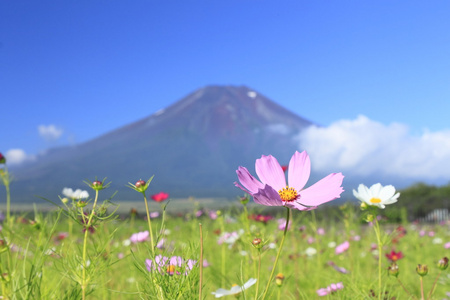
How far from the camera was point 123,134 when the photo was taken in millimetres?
133750

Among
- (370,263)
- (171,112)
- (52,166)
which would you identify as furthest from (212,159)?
(370,263)

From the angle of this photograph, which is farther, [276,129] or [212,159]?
[276,129]

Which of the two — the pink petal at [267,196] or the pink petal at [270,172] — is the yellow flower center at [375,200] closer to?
the pink petal at [270,172]

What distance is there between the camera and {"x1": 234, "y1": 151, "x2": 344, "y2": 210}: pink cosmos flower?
696 millimetres

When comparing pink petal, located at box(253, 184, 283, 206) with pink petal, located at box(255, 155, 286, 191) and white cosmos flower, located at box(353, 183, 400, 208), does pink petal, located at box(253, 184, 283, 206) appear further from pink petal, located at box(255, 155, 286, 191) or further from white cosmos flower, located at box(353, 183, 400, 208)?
white cosmos flower, located at box(353, 183, 400, 208)

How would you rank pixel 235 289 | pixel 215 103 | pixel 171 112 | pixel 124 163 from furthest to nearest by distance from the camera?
pixel 215 103, pixel 171 112, pixel 124 163, pixel 235 289

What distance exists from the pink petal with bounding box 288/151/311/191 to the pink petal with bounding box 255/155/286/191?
0.03 m

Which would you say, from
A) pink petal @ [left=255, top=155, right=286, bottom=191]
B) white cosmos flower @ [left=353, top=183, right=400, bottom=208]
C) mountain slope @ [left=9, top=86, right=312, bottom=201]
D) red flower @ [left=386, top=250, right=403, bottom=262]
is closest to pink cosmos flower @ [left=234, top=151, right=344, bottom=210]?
pink petal @ [left=255, top=155, right=286, bottom=191]

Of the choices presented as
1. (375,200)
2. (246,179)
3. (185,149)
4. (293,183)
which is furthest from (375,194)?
Answer: (185,149)

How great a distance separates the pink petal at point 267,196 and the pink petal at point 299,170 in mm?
163

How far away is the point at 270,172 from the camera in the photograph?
2.62 ft

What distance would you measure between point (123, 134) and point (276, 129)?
57478 millimetres

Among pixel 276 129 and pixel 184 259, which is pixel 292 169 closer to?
pixel 184 259

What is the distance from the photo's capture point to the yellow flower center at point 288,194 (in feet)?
2.42
